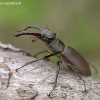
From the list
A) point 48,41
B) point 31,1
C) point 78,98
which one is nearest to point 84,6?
point 31,1

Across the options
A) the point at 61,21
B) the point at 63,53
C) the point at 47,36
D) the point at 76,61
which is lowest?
the point at 76,61

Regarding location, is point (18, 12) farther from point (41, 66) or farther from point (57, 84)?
point (57, 84)

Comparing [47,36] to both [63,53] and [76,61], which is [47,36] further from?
[76,61]

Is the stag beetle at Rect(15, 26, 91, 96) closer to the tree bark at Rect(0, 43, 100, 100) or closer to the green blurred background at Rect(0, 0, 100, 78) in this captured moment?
the tree bark at Rect(0, 43, 100, 100)

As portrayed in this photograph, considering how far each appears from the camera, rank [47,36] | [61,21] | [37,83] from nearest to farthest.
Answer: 1. [37,83]
2. [47,36]
3. [61,21]

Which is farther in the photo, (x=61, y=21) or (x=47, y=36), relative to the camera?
(x=61, y=21)

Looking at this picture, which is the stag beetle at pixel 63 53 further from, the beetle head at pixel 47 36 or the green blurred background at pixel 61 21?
the green blurred background at pixel 61 21

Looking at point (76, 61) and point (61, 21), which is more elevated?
point (61, 21)

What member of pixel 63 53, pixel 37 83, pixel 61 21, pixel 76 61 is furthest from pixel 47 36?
pixel 61 21
